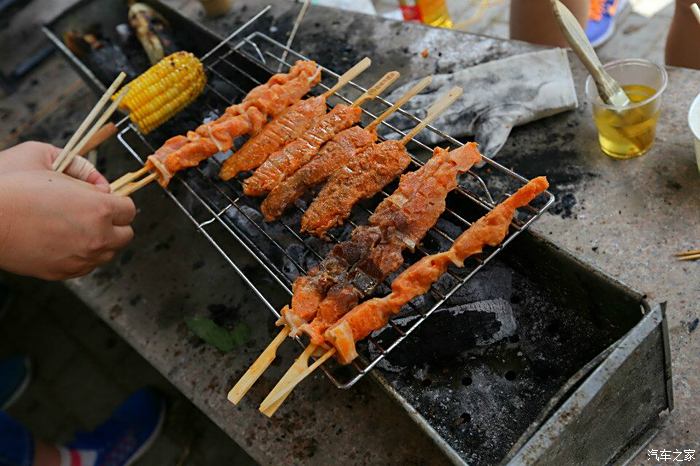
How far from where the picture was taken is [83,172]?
3.57 meters

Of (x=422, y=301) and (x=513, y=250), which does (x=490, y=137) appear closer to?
(x=513, y=250)

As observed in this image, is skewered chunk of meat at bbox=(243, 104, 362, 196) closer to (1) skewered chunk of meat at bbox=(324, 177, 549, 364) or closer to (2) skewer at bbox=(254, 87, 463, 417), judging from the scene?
(1) skewered chunk of meat at bbox=(324, 177, 549, 364)

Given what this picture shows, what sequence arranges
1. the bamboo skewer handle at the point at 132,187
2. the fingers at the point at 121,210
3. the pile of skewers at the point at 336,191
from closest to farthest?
the pile of skewers at the point at 336,191 → the fingers at the point at 121,210 → the bamboo skewer handle at the point at 132,187

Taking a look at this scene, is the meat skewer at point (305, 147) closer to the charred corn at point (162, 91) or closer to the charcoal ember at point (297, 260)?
the charcoal ember at point (297, 260)

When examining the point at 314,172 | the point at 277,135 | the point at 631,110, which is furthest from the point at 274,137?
the point at 631,110

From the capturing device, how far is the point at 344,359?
2.46 m

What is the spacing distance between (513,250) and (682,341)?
2.93 feet

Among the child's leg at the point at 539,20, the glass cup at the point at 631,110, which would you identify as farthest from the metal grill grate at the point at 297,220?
the child's leg at the point at 539,20

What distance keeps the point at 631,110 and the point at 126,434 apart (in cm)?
416

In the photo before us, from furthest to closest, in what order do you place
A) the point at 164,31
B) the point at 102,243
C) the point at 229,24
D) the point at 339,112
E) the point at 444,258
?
the point at 229,24 → the point at 164,31 → the point at 339,112 → the point at 102,243 → the point at 444,258

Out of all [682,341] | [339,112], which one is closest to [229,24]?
[339,112]

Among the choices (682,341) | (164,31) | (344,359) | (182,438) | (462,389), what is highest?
(164,31)

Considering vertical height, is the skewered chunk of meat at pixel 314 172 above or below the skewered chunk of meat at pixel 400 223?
above

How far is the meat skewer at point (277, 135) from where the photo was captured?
11.9ft
